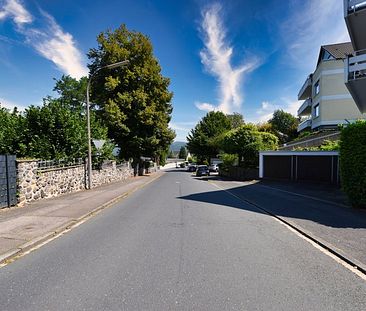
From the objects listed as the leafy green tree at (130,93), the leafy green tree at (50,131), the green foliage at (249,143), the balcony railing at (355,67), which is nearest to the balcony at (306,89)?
the green foliage at (249,143)

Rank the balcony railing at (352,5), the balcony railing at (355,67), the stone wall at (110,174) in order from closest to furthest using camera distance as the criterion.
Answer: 1. the balcony railing at (352,5)
2. the balcony railing at (355,67)
3. the stone wall at (110,174)

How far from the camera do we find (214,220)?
8.33 m

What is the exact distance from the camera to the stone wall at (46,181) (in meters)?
10.7

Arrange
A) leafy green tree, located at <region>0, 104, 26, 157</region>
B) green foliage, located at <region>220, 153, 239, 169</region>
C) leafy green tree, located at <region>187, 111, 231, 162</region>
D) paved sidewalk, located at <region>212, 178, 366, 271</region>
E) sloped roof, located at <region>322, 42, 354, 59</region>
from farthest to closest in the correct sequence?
leafy green tree, located at <region>187, 111, 231, 162</region> → green foliage, located at <region>220, 153, 239, 169</region> → sloped roof, located at <region>322, 42, 354, 59</region> → leafy green tree, located at <region>0, 104, 26, 157</region> → paved sidewalk, located at <region>212, 178, 366, 271</region>

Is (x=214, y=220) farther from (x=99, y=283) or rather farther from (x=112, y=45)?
(x=112, y=45)

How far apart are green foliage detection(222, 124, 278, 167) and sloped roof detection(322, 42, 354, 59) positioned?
1145 cm

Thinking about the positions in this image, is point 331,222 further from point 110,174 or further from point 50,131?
point 110,174

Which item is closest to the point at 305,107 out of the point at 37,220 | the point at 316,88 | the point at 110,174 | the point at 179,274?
the point at 316,88

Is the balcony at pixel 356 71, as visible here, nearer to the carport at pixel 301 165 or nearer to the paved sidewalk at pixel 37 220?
the carport at pixel 301 165

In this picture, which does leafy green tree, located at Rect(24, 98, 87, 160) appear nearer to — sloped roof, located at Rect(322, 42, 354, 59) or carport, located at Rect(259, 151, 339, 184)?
carport, located at Rect(259, 151, 339, 184)

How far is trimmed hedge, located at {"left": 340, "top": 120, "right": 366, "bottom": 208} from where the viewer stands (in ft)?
30.8

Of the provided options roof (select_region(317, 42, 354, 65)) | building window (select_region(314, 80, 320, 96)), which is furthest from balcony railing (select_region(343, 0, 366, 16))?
building window (select_region(314, 80, 320, 96))

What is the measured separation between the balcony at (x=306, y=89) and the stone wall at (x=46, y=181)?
1167 inches

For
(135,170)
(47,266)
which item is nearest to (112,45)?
(135,170)
